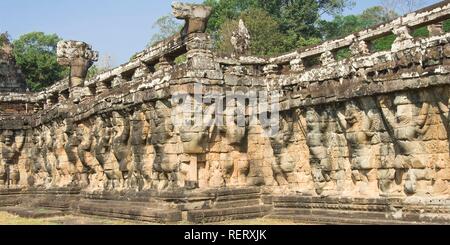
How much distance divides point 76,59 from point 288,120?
29.1 ft

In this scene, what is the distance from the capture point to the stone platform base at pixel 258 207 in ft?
33.4

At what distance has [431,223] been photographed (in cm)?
970

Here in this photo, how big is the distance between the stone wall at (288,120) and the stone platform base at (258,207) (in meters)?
0.20

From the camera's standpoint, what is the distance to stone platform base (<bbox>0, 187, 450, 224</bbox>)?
33.4ft

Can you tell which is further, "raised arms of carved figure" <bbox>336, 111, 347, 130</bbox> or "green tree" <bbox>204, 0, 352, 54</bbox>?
"green tree" <bbox>204, 0, 352, 54</bbox>

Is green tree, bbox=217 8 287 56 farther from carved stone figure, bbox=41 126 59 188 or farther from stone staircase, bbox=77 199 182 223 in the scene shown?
stone staircase, bbox=77 199 182 223

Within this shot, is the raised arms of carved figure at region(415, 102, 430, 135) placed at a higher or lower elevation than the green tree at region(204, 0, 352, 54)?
lower

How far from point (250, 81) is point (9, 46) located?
16.0m

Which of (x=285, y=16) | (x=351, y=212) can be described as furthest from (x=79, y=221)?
(x=285, y=16)

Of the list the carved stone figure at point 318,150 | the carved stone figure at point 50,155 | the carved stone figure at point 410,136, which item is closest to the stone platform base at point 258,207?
the carved stone figure at point 318,150

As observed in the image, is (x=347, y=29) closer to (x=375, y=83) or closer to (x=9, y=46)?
(x=9, y=46)

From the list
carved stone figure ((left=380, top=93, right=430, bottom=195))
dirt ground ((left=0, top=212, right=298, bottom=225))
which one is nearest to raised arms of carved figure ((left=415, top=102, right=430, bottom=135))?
carved stone figure ((left=380, top=93, right=430, bottom=195))

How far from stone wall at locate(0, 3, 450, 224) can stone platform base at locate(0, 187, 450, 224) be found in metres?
0.20

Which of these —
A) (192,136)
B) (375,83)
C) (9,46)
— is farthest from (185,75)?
(9,46)
